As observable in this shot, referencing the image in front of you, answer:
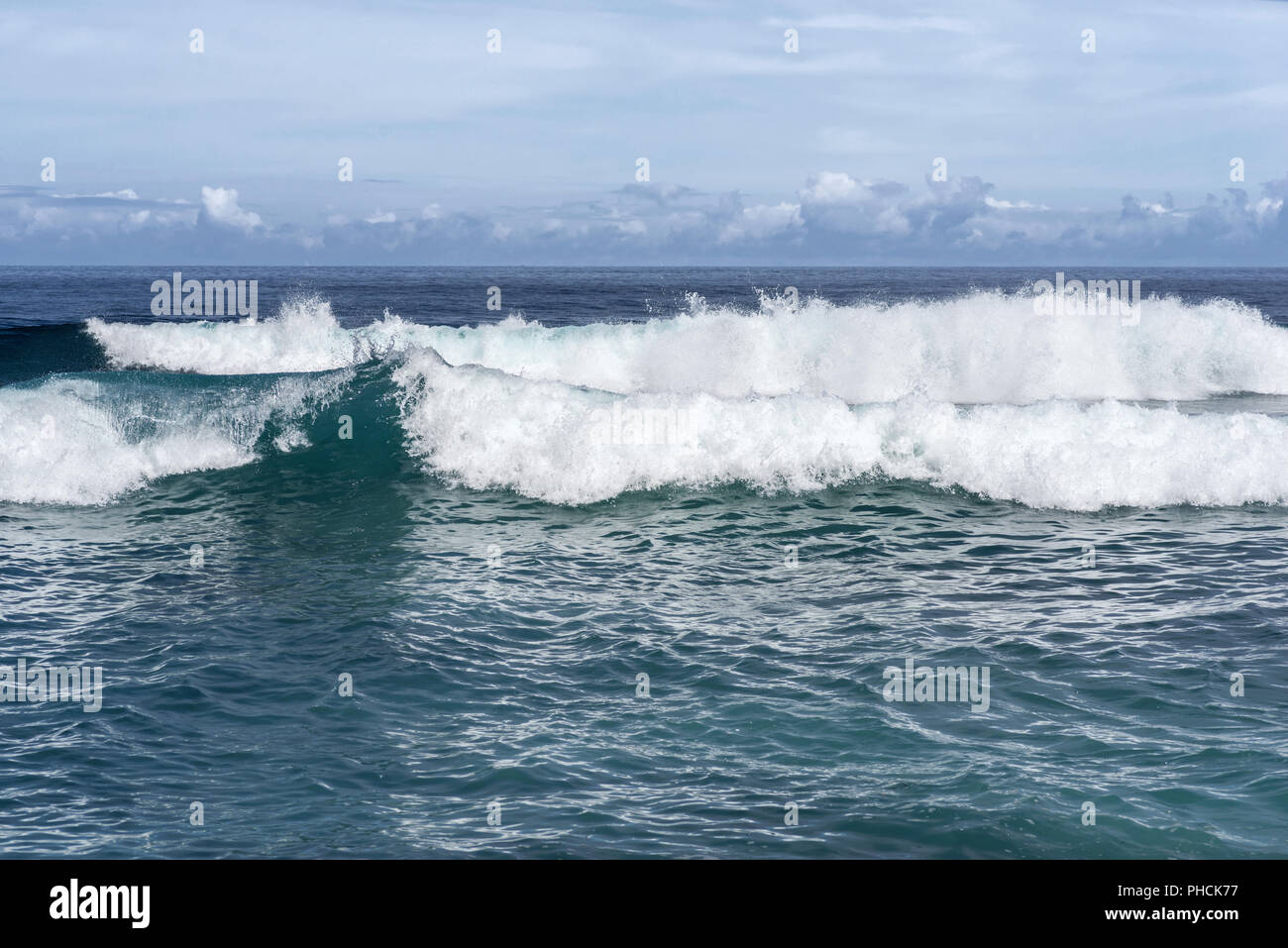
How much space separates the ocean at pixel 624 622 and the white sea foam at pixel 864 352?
1157 cm

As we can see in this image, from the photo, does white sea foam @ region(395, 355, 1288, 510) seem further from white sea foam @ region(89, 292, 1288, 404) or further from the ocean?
Answer: white sea foam @ region(89, 292, 1288, 404)

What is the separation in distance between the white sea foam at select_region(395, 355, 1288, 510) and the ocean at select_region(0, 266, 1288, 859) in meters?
0.07

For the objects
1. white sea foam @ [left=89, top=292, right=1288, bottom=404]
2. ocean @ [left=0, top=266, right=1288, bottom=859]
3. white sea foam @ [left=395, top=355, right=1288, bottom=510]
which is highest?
white sea foam @ [left=89, top=292, right=1288, bottom=404]

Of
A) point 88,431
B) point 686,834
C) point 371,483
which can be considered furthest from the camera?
point 88,431

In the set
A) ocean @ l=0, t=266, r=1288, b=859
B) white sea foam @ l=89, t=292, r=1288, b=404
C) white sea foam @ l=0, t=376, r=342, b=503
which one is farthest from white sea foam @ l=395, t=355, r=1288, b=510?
white sea foam @ l=89, t=292, r=1288, b=404

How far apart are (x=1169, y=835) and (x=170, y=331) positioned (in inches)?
1334

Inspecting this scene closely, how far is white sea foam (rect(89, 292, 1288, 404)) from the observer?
29984 millimetres

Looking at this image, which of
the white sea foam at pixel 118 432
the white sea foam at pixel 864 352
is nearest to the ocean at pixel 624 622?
the white sea foam at pixel 118 432

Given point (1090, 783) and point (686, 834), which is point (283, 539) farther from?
point (1090, 783)

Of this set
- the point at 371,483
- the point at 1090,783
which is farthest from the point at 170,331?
the point at 1090,783
